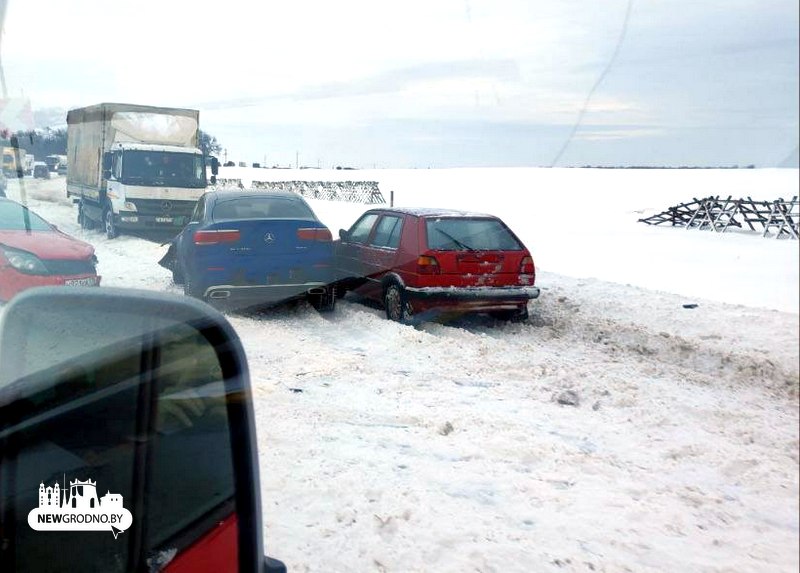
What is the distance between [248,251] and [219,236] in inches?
4.0

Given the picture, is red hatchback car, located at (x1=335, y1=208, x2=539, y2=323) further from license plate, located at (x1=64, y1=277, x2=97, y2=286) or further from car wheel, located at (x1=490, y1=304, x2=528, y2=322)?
license plate, located at (x1=64, y1=277, x2=97, y2=286)

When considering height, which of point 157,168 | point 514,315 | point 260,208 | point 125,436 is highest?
point 157,168

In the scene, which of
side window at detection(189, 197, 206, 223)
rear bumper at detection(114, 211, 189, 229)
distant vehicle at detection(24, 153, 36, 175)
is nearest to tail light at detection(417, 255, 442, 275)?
rear bumper at detection(114, 211, 189, 229)

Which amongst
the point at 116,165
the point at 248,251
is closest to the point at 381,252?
the point at 116,165

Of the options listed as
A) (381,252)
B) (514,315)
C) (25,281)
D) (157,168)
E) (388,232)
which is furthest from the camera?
(514,315)

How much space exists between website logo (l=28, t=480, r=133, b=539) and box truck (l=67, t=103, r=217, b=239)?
3.35 ft

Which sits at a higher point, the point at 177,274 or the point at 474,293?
the point at 177,274

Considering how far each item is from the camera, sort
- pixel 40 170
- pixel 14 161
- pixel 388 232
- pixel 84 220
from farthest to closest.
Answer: pixel 388 232 < pixel 84 220 < pixel 40 170 < pixel 14 161

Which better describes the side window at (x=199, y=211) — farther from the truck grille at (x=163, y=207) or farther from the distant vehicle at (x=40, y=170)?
the distant vehicle at (x=40, y=170)

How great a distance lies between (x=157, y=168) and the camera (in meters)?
3.40

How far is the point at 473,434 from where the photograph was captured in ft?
13.5

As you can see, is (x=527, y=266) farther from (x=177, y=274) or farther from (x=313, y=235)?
(x=177, y=274)

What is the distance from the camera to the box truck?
2.01m

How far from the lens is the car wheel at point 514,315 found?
7605mm
